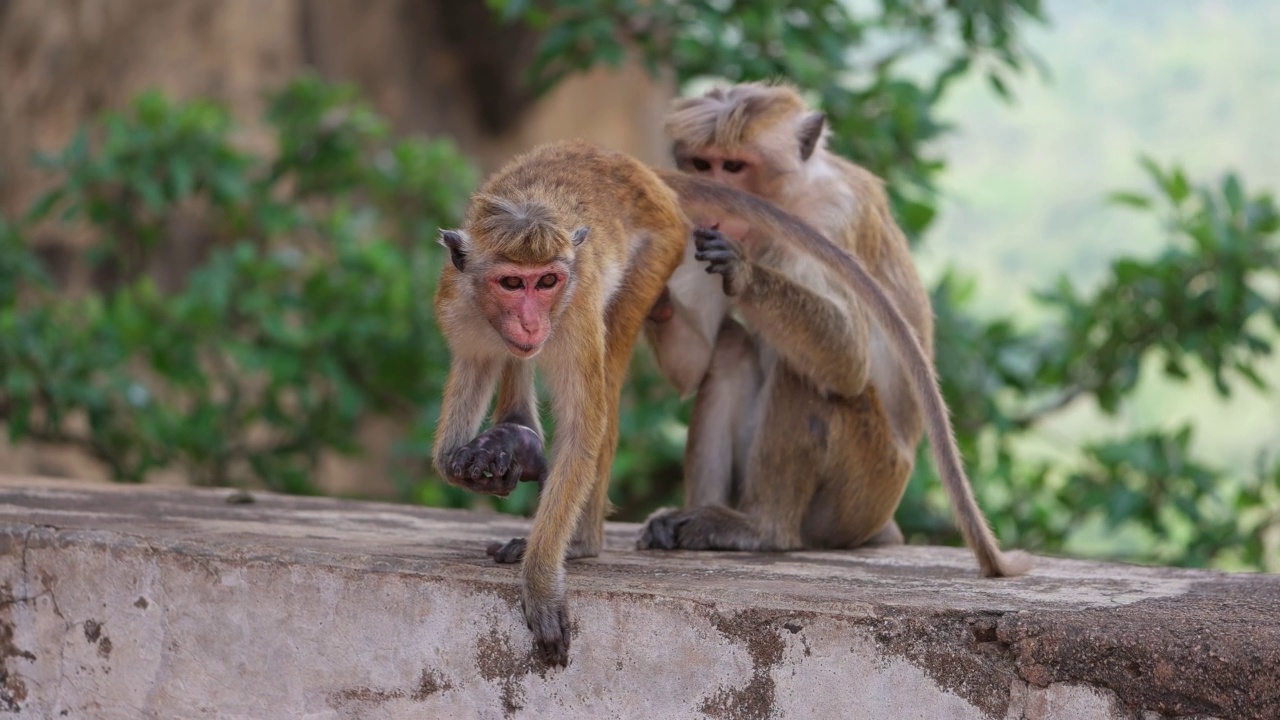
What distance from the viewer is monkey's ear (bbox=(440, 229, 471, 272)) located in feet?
10.3

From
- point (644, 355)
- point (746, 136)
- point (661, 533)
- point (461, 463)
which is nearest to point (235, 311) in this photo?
point (644, 355)

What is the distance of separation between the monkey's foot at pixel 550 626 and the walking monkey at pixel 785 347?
3.49 feet

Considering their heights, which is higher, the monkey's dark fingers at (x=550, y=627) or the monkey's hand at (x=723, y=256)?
the monkey's hand at (x=723, y=256)

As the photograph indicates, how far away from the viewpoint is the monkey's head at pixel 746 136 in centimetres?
393

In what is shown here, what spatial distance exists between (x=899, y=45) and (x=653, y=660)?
3.90 metres

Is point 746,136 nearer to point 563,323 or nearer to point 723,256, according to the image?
point 723,256

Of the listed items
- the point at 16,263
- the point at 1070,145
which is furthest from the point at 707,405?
the point at 1070,145

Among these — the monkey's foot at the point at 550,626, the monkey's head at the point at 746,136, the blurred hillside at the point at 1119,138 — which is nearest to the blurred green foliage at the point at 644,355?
the monkey's head at the point at 746,136

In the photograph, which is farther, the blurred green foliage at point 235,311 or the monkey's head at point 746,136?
the blurred green foliage at point 235,311

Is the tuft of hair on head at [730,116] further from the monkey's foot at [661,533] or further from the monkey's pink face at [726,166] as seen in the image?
the monkey's foot at [661,533]

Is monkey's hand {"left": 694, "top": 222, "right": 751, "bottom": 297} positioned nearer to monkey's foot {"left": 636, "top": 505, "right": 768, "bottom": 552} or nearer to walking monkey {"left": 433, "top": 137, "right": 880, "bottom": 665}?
walking monkey {"left": 433, "top": 137, "right": 880, "bottom": 665}

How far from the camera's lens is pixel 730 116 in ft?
12.9

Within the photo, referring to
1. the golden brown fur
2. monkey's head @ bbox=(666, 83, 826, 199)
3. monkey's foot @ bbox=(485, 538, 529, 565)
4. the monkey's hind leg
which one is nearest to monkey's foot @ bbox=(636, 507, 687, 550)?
the monkey's hind leg

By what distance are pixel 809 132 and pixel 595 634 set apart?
67.7 inches
